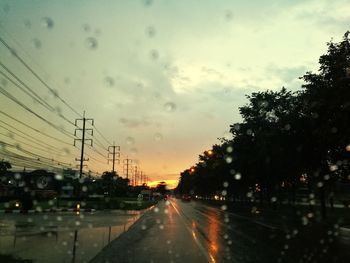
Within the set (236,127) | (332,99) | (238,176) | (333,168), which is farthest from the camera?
(238,176)

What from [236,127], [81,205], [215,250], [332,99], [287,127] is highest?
[236,127]

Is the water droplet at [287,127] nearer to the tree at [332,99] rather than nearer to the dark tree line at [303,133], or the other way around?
the dark tree line at [303,133]

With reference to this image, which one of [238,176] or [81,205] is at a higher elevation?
[238,176]

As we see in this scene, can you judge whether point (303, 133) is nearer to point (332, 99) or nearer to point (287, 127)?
point (287, 127)

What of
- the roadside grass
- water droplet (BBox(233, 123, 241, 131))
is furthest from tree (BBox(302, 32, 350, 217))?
the roadside grass

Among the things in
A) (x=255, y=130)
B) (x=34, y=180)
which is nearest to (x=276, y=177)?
(x=255, y=130)

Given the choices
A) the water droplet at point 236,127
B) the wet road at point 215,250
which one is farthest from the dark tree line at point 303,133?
the wet road at point 215,250

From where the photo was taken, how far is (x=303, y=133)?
36.1 metres

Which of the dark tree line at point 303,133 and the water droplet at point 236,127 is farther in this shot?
the water droplet at point 236,127

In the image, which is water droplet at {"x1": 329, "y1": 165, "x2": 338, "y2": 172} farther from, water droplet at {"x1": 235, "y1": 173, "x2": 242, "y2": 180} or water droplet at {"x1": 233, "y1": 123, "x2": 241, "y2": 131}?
water droplet at {"x1": 235, "y1": 173, "x2": 242, "y2": 180}

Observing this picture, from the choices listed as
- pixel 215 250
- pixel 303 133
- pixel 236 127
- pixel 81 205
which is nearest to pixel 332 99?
pixel 303 133

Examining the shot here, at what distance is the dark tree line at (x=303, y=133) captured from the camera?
83.5 ft

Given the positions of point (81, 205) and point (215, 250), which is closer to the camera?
point (215, 250)

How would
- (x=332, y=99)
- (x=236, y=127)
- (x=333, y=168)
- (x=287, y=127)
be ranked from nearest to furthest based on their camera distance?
1. (x=332, y=99)
2. (x=333, y=168)
3. (x=287, y=127)
4. (x=236, y=127)
